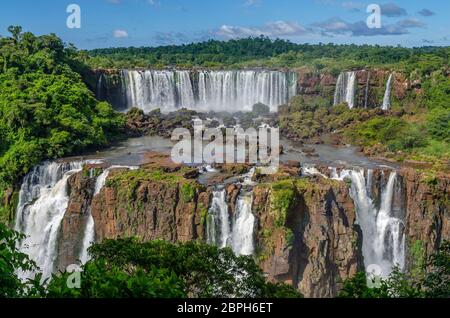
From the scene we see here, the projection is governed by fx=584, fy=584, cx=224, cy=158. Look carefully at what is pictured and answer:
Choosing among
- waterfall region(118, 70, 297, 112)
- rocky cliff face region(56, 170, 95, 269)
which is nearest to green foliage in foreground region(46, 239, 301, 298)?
rocky cliff face region(56, 170, 95, 269)

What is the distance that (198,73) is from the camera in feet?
138

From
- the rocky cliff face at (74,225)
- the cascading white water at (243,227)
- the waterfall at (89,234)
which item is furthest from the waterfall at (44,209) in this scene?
the cascading white water at (243,227)

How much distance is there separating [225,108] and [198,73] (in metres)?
3.19

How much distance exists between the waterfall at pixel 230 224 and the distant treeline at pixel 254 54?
24.4m

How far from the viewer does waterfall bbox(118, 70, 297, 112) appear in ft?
135

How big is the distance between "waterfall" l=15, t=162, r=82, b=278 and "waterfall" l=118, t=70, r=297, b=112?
51.7 ft

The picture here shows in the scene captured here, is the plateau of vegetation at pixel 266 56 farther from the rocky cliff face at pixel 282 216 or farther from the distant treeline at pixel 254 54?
the rocky cliff face at pixel 282 216

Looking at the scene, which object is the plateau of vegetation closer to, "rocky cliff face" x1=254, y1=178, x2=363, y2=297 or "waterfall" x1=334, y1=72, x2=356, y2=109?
"waterfall" x1=334, y1=72, x2=356, y2=109

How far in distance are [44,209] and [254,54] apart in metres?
42.7

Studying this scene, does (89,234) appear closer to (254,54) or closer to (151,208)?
(151,208)
